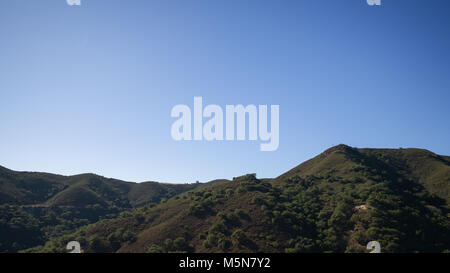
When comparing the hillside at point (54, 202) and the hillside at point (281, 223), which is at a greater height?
the hillside at point (281, 223)

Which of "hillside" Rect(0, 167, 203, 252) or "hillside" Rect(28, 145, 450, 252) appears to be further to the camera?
"hillside" Rect(0, 167, 203, 252)

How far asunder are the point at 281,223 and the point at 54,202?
10125cm

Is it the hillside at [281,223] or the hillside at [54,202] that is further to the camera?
the hillside at [54,202]

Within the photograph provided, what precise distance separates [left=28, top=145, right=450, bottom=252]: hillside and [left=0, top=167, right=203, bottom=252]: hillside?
26053 millimetres

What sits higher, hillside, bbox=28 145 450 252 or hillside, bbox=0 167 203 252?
hillside, bbox=28 145 450 252

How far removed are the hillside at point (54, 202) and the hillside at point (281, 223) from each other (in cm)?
2605

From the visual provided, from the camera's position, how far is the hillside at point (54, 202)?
84.1m

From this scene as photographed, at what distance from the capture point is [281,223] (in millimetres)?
55312

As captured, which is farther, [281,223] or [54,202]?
[54,202]

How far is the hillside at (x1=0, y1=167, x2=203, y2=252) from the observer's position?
84.1 m

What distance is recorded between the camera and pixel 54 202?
113 m

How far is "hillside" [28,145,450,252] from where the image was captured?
48.9 metres

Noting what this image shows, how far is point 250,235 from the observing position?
51.2 m

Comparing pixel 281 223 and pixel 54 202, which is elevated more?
pixel 281 223
